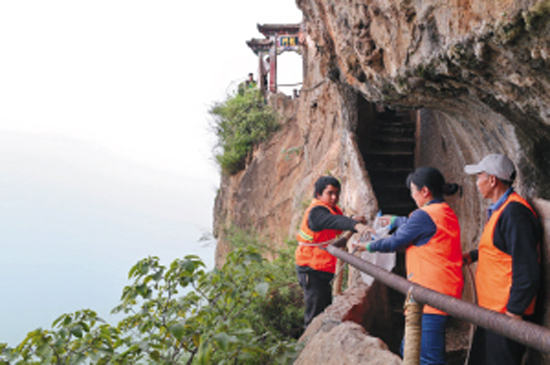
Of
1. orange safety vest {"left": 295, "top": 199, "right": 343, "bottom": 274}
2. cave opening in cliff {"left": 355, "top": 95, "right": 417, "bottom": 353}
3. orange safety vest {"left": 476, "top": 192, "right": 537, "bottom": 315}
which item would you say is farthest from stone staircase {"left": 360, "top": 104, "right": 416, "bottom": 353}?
orange safety vest {"left": 476, "top": 192, "right": 537, "bottom": 315}

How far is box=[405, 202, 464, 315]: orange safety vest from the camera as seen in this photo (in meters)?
2.29

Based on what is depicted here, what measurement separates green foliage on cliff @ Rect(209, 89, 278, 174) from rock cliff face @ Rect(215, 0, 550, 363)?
5.89 m

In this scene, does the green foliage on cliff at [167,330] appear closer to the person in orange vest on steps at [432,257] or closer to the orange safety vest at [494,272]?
the person in orange vest on steps at [432,257]

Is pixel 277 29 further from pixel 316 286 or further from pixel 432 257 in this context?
pixel 432 257

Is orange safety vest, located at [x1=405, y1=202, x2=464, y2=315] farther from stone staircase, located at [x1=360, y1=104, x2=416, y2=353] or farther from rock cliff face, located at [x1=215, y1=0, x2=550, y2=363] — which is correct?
stone staircase, located at [x1=360, y1=104, x2=416, y2=353]

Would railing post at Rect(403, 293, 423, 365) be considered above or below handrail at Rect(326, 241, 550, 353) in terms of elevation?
below

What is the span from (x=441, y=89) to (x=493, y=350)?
1.83 meters

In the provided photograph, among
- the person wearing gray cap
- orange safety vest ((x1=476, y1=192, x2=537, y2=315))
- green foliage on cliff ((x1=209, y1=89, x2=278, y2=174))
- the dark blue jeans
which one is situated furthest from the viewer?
green foliage on cliff ((x1=209, y1=89, x2=278, y2=174))

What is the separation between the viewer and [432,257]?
2297 millimetres

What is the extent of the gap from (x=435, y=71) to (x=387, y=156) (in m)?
4.24

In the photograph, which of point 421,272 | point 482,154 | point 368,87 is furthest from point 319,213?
point 482,154

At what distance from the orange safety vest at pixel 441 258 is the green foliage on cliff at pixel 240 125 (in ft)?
37.2

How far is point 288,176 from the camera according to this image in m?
11.8

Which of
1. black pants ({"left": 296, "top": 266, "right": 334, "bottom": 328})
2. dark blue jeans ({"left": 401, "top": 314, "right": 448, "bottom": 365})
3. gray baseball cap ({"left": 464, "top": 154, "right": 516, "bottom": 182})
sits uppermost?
gray baseball cap ({"left": 464, "top": 154, "right": 516, "bottom": 182})
